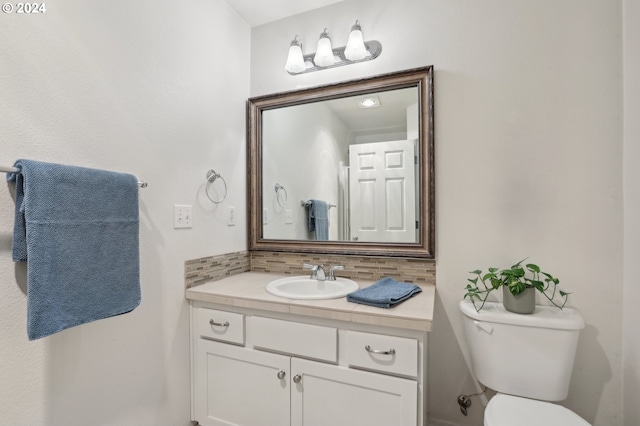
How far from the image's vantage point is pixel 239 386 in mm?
1402

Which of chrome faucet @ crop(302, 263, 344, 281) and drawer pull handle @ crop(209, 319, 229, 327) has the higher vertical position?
chrome faucet @ crop(302, 263, 344, 281)

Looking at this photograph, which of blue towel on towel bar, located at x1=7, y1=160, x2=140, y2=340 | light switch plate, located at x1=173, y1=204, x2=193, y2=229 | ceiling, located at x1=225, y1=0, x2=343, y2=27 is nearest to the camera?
blue towel on towel bar, located at x1=7, y1=160, x2=140, y2=340

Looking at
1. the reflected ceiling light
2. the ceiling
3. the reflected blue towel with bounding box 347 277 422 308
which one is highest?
the ceiling

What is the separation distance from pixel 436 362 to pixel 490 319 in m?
0.48

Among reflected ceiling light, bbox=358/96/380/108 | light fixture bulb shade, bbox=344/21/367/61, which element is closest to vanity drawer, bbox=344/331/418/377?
reflected ceiling light, bbox=358/96/380/108

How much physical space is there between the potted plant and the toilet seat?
0.35 meters

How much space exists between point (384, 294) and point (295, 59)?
1453 millimetres

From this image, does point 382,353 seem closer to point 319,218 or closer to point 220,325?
point 220,325

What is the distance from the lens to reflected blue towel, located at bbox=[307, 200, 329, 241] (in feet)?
6.05

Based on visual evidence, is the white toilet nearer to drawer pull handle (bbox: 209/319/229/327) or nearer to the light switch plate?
drawer pull handle (bbox: 209/319/229/327)

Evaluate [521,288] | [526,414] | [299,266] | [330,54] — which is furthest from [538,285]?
[330,54]

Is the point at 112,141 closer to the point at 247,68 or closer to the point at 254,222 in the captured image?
the point at 254,222

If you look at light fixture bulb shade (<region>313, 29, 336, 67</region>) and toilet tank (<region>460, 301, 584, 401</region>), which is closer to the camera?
toilet tank (<region>460, 301, 584, 401</region>)


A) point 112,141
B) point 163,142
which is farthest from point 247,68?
point 112,141
